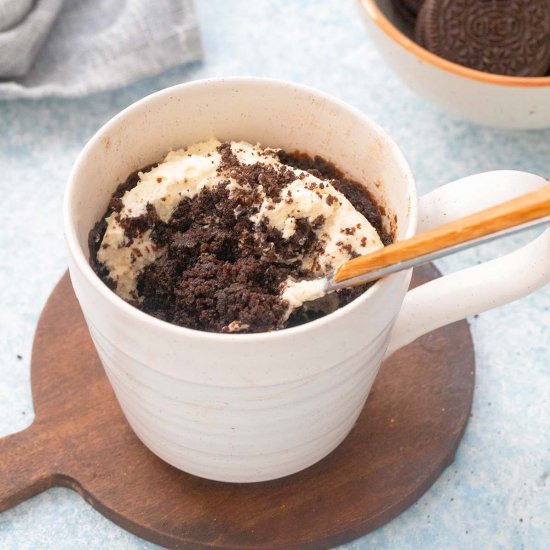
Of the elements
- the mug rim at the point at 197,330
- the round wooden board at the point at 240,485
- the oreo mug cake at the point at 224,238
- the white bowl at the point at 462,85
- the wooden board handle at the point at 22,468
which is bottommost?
the round wooden board at the point at 240,485

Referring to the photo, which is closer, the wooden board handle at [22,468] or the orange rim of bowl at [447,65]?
the wooden board handle at [22,468]

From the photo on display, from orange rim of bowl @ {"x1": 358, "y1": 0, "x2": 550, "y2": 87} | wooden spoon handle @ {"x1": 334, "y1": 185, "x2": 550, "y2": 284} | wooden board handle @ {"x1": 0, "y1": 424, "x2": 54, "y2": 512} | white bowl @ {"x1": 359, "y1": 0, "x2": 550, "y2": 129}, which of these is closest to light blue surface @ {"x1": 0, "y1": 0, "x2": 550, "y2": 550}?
wooden board handle @ {"x1": 0, "y1": 424, "x2": 54, "y2": 512}

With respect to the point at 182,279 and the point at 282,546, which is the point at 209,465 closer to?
the point at 282,546

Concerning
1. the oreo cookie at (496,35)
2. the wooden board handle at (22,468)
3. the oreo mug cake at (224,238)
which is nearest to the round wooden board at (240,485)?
the wooden board handle at (22,468)

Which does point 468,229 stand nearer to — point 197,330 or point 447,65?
point 197,330

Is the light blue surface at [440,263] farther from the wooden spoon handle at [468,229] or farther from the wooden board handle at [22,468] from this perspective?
the wooden spoon handle at [468,229]

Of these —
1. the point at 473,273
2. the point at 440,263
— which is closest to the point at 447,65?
the point at 440,263

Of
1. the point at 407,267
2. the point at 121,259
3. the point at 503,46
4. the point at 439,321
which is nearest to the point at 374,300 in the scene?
the point at 407,267
